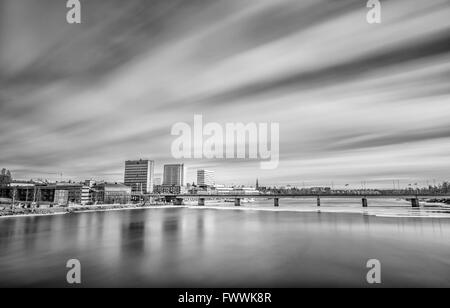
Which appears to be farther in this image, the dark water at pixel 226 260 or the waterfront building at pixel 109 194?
the waterfront building at pixel 109 194

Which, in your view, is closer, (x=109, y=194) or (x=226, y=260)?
(x=226, y=260)

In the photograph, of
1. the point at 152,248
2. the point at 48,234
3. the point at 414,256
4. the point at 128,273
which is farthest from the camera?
the point at 48,234

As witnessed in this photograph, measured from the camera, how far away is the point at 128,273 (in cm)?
2539

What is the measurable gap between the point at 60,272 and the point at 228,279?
1766 cm

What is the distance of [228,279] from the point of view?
23.7 metres

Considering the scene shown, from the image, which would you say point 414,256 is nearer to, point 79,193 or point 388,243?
point 388,243

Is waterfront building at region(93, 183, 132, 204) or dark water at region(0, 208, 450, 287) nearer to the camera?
dark water at region(0, 208, 450, 287)

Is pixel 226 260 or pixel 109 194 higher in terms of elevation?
pixel 109 194
